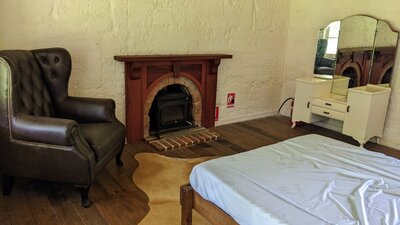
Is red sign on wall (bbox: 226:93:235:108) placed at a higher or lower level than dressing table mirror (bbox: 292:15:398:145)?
lower

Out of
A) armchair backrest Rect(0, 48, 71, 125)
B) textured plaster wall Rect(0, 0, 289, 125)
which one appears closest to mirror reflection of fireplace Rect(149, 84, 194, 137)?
textured plaster wall Rect(0, 0, 289, 125)

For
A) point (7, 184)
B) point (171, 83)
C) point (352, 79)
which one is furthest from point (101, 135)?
point (352, 79)

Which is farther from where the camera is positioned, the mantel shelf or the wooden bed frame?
the mantel shelf

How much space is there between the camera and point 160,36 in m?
3.59

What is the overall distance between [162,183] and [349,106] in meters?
2.39

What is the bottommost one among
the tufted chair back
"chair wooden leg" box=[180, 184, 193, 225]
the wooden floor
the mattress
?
the wooden floor

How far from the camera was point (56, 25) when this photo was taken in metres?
2.97

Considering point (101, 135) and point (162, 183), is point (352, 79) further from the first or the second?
point (101, 135)

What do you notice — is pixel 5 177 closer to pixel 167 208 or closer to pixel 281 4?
pixel 167 208

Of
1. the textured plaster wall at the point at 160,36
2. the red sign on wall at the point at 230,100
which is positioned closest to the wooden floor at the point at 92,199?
the textured plaster wall at the point at 160,36

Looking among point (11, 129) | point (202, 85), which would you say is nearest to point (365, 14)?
point (202, 85)

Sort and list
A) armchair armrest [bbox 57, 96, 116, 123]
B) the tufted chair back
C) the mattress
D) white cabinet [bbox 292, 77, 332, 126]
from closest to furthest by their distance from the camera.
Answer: the mattress, the tufted chair back, armchair armrest [bbox 57, 96, 116, 123], white cabinet [bbox 292, 77, 332, 126]

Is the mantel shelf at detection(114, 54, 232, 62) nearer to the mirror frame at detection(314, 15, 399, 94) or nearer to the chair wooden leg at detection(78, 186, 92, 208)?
the chair wooden leg at detection(78, 186, 92, 208)

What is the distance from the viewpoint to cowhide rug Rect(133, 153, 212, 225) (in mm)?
2219
